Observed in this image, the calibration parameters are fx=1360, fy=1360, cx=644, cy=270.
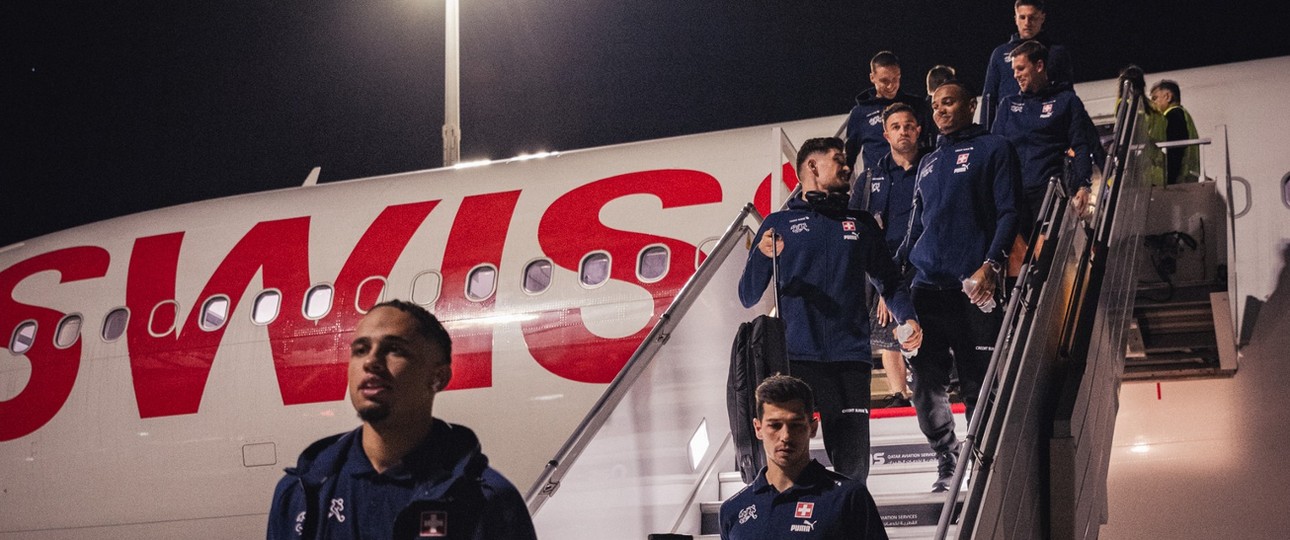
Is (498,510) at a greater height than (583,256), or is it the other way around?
(583,256)

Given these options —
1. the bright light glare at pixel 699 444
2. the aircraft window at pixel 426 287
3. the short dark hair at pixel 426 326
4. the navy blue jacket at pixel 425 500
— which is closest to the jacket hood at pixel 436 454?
the navy blue jacket at pixel 425 500

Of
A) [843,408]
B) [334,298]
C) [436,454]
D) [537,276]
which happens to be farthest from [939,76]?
[436,454]

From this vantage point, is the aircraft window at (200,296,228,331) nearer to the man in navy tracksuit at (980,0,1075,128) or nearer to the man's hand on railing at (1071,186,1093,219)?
the man in navy tracksuit at (980,0,1075,128)

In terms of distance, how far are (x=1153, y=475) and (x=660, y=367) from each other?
12.5 ft

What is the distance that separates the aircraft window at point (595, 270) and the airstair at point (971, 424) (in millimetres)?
3487

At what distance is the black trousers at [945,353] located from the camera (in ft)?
20.3

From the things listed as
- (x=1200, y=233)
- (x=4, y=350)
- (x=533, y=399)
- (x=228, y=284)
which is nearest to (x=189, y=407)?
(x=228, y=284)

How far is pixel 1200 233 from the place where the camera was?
9.27m

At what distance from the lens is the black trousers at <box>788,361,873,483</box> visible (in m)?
5.61

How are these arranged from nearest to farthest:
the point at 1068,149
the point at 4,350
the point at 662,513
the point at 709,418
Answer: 1. the point at 662,513
2. the point at 709,418
3. the point at 1068,149
4. the point at 4,350

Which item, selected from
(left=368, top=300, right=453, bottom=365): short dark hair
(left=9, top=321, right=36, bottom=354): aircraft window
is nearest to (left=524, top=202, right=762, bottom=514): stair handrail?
(left=368, top=300, right=453, bottom=365): short dark hair

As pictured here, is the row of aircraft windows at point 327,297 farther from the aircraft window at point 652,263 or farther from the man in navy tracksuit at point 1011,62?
the man in navy tracksuit at point 1011,62

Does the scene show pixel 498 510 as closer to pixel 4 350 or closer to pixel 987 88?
pixel 987 88

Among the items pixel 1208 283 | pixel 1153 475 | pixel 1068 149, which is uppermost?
pixel 1068 149
